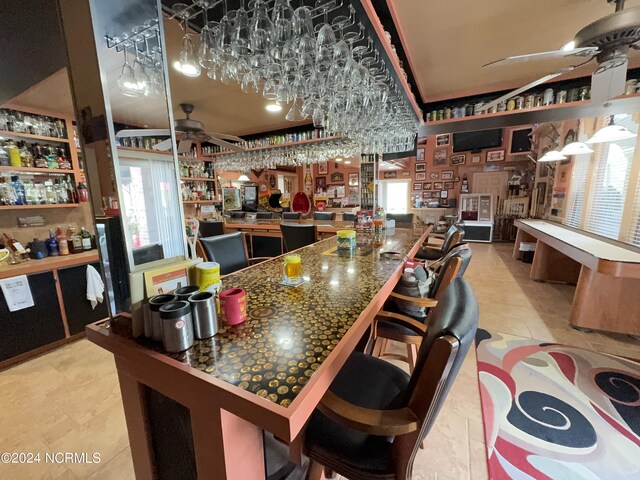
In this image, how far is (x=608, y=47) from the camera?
1.66 m

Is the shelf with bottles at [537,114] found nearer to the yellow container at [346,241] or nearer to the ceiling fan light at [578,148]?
the ceiling fan light at [578,148]

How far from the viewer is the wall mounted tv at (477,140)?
539 cm

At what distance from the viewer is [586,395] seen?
177 cm

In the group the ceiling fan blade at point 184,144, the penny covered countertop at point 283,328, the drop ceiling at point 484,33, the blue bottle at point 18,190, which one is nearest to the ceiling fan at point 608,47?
the drop ceiling at point 484,33

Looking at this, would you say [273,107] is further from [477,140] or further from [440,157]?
[440,157]

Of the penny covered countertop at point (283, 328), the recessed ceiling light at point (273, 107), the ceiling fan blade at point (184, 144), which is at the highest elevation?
the recessed ceiling light at point (273, 107)

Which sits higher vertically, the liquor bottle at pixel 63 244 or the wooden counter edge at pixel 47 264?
the liquor bottle at pixel 63 244

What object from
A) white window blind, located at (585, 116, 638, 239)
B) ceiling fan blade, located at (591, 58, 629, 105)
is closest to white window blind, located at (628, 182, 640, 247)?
white window blind, located at (585, 116, 638, 239)

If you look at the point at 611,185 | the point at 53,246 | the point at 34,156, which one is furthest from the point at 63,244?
the point at 611,185

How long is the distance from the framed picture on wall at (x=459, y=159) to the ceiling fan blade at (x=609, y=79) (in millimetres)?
6296

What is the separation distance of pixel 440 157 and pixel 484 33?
6424 millimetres

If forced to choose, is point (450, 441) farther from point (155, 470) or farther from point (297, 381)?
point (155, 470)

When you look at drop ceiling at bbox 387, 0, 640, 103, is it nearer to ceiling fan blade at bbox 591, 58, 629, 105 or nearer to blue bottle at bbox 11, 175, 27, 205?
ceiling fan blade at bbox 591, 58, 629, 105

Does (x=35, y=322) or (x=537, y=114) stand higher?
(x=537, y=114)
